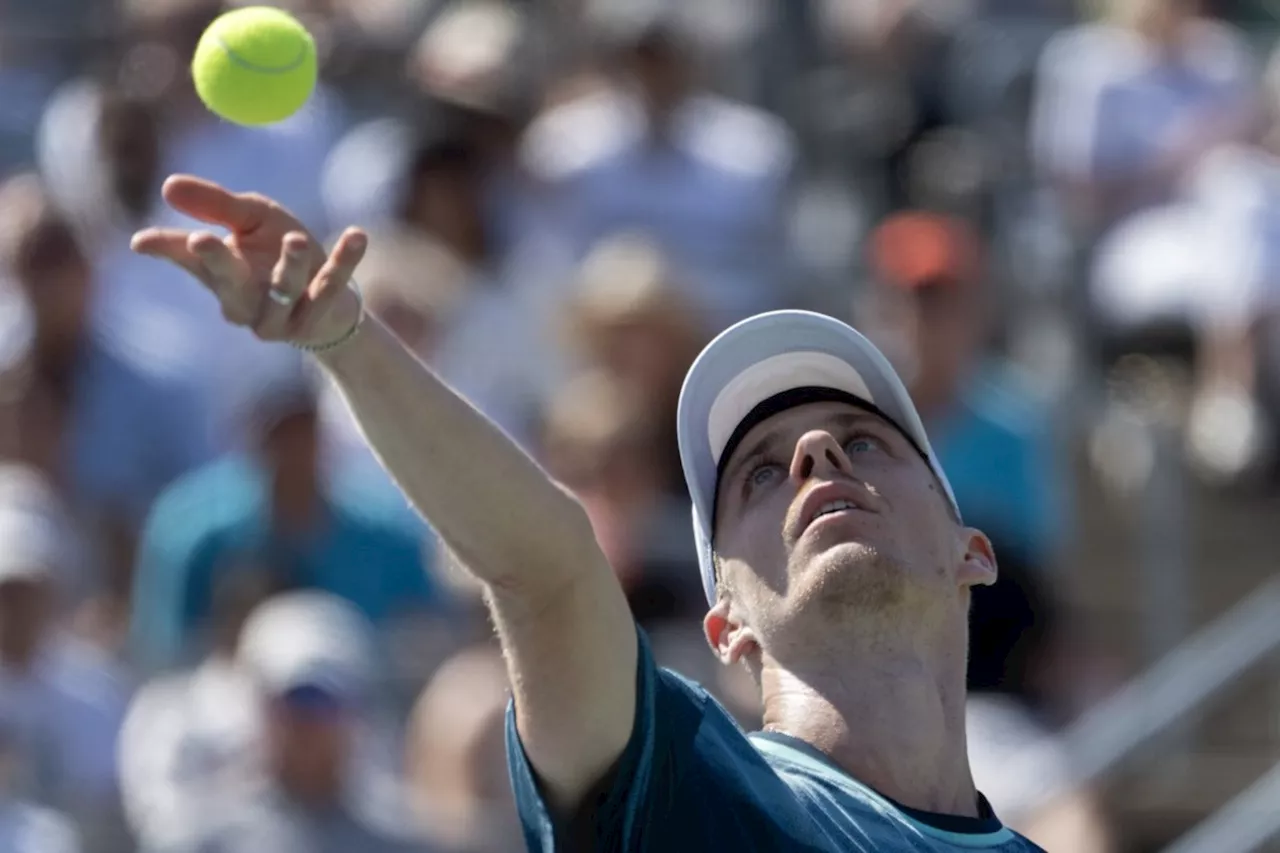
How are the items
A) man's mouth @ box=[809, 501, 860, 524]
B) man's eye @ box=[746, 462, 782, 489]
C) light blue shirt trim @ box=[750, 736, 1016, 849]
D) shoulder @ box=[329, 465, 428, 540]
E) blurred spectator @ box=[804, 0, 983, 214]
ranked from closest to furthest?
light blue shirt trim @ box=[750, 736, 1016, 849]
man's mouth @ box=[809, 501, 860, 524]
man's eye @ box=[746, 462, 782, 489]
shoulder @ box=[329, 465, 428, 540]
blurred spectator @ box=[804, 0, 983, 214]

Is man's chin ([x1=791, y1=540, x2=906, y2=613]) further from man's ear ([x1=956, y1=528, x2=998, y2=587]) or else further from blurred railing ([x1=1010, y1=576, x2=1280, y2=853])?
blurred railing ([x1=1010, y1=576, x2=1280, y2=853])

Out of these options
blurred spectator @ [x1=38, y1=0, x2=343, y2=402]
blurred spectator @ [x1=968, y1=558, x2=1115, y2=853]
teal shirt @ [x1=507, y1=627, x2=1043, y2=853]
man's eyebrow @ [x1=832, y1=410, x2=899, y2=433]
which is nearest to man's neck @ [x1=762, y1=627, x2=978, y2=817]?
teal shirt @ [x1=507, y1=627, x2=1043, y2=853]

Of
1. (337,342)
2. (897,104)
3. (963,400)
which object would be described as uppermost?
(337,342)

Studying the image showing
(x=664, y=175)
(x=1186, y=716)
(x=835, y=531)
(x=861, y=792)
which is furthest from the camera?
(x=664, y=175)

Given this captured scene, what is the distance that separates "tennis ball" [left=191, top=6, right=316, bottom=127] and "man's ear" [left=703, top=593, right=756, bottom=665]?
3.01ft

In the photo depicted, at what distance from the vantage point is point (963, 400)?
24.1 feet

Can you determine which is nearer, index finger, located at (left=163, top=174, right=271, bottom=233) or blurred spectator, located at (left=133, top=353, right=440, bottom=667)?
index finger, located at (left=163, top=174, right=271, bottom=233)

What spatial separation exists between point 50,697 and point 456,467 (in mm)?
3941

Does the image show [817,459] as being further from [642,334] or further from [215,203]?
[642,334]

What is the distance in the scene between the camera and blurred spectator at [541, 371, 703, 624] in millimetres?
6891

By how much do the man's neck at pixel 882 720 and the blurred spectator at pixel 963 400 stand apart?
3579mm

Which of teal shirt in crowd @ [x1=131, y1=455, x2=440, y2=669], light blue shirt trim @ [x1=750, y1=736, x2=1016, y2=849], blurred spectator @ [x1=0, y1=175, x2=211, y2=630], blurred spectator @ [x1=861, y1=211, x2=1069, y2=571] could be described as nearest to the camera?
light blue shirt trim @ [x1=750, y1=736, x2=1016, y2=849]

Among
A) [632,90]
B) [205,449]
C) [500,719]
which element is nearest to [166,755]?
[500,719]

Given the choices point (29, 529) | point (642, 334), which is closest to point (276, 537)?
point (29, 529)
